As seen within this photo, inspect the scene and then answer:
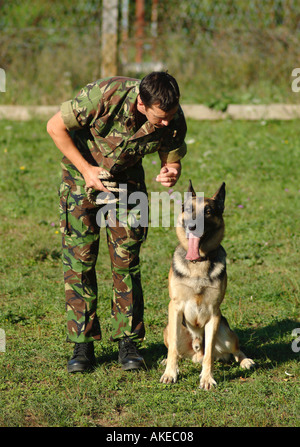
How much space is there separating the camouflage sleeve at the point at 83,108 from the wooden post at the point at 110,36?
261 inches

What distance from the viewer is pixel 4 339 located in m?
4.71

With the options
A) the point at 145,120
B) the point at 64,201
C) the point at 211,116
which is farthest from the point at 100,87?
the point at 211,116

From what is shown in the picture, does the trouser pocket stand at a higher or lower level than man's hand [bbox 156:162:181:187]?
lower

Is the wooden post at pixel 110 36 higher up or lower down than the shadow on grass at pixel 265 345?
higher up

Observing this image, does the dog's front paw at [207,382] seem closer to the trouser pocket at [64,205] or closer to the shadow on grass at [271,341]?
the shadow on grass at [271,341]

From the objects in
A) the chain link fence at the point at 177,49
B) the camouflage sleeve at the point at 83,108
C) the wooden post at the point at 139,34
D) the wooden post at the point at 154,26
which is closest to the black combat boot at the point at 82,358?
the camouflage sleeve at the point at 83,108

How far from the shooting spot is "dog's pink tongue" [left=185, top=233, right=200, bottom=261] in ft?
13.6

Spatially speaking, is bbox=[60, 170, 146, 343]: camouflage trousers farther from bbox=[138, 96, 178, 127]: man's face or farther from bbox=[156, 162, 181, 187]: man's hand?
bbox=[138, 96, 178, 127]: man's face

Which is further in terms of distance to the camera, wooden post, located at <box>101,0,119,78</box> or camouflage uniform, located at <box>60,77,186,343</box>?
wooden post, located at <box>101,0,119,78</box>

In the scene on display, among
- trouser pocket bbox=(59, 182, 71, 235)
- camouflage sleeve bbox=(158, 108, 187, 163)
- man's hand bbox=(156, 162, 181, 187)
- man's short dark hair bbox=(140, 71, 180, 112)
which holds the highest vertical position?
man's short dark hair bbox=(140, 71, 180, 112)

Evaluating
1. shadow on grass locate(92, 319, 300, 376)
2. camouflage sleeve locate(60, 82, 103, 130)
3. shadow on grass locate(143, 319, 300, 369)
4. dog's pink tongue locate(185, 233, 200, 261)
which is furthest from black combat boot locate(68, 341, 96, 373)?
camouflage sleeve locate(60, 82, 103, 130)

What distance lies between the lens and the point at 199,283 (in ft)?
13.6

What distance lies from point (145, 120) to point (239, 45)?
7.39 meters

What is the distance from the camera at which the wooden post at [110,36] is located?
1029 centimetres
